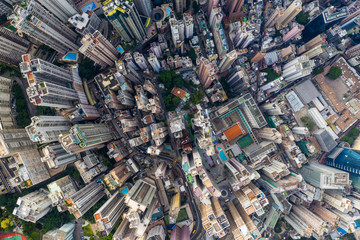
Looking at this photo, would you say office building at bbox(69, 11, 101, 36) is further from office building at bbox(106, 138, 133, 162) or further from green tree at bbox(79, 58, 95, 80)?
office building at bbox(106, 138, 133, 162)

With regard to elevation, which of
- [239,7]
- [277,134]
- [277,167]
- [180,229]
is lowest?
[180,229]

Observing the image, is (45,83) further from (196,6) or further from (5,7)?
(196,6)

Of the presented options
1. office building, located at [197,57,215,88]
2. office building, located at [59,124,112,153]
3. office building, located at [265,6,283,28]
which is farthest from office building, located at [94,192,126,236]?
office building, located at [265,6,283,28]

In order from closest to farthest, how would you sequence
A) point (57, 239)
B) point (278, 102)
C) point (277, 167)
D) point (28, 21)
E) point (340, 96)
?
point (28, 21)
point (57, 239)
point (277, 167)
point (278, 102)
point (340, 96)

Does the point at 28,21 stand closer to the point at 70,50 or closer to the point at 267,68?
the point at 70,50

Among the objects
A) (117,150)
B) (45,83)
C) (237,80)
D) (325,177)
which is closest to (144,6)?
(45,83)

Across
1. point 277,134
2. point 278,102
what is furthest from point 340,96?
point 277,134
